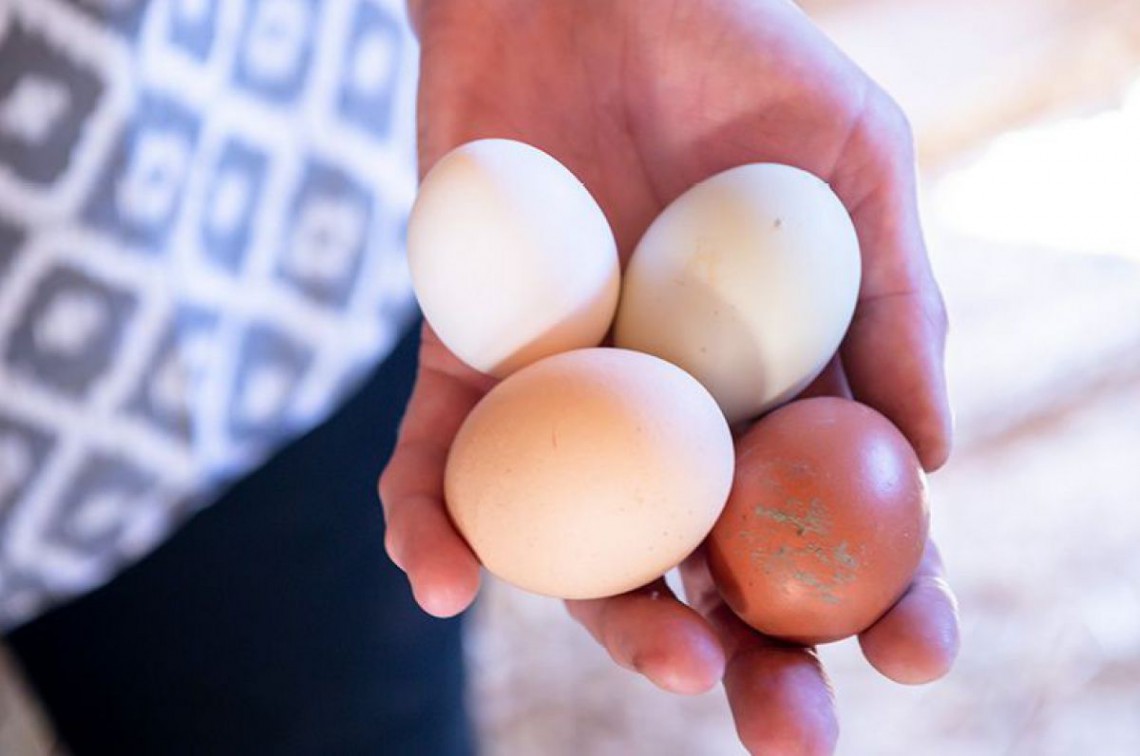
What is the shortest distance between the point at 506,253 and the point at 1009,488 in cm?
99

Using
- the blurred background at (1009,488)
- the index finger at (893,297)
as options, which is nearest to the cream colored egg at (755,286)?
the index finger at (893,297)

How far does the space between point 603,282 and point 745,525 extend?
18 cm

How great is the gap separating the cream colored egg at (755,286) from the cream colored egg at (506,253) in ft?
0.17

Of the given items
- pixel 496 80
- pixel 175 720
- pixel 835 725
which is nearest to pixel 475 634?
pixel 175 720

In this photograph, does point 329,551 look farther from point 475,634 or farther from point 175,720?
point 475,634

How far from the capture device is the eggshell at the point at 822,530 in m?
0.61

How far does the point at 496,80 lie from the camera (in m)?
0.83

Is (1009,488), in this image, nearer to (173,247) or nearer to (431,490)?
(431,490)

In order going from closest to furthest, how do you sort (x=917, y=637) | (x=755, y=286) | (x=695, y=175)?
(x=917, y=637), (x=755, y=286), (x=695, y=175)

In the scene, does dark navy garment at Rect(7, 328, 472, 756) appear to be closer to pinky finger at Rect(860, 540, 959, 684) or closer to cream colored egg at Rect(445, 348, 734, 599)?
cream colored egg at Rect(445, 348, 734, 599)

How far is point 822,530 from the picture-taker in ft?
2.02

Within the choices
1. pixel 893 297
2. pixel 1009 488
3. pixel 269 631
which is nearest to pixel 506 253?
pixel 893 297

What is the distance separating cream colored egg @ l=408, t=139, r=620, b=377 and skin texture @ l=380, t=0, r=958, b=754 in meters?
0.06

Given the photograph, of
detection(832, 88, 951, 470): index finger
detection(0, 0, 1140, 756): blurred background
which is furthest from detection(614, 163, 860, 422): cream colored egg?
detection(0, 0, 1140, 756): blurred background
